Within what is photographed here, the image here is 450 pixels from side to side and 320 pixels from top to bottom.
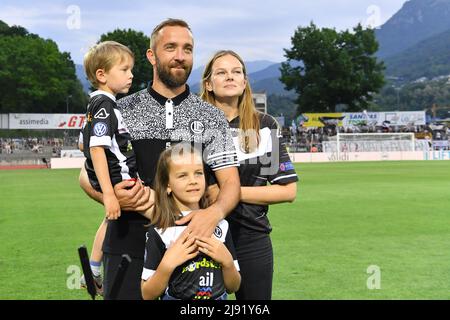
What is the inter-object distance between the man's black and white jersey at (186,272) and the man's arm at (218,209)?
0.33 feet

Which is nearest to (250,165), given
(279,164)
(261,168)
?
(261,168)

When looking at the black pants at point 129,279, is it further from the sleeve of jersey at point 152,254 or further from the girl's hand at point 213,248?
the girl's hand at point 213,248

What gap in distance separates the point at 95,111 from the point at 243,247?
4.26 ft

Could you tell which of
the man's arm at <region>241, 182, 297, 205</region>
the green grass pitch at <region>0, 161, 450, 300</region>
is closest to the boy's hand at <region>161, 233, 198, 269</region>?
the man's arm at <region>241, 182, 297, 205</region>

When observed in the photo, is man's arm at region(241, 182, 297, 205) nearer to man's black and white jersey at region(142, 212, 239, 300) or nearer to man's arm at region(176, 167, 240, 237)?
man's arm at region(176, 167, 240, 237)

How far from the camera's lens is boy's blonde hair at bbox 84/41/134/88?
12.6ft

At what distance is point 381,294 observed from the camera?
712 cm

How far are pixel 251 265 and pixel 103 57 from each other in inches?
64.1

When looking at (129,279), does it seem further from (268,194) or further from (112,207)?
(268,194)

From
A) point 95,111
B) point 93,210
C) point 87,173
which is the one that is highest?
point 95,111

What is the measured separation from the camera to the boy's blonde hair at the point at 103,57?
3.83 metres

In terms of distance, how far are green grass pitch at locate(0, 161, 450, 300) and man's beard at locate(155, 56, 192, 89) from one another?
Answer: 4.11 metres

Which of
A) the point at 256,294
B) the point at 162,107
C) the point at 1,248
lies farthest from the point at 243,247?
the point at 1,248

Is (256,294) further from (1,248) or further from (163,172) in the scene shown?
(1,248)
